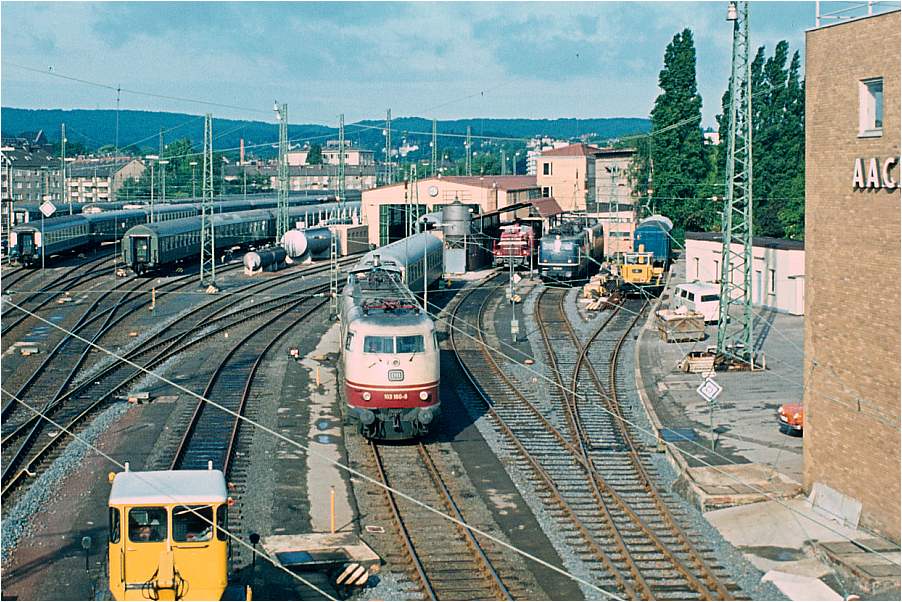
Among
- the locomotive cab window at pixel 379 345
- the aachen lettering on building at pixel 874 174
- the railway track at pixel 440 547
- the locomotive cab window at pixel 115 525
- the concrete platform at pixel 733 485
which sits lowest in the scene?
the railway track at pixel 440 547

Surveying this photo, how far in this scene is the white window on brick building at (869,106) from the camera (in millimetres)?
19656

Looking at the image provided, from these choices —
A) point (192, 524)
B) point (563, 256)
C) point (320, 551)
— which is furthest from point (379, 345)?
point (563, 256)

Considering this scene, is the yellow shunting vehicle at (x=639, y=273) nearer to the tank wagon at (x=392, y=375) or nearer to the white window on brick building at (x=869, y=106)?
the tank wagon at (x=392, y=375)

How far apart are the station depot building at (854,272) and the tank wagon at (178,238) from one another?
3997 centimetres

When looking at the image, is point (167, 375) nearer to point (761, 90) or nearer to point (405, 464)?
point (405, 464)

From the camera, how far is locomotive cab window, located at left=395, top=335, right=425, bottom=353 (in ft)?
79.3

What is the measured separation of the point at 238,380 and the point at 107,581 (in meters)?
15.7

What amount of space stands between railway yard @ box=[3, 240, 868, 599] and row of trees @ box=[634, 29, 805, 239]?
30788mm

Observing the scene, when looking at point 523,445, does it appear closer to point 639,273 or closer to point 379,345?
point 379,345

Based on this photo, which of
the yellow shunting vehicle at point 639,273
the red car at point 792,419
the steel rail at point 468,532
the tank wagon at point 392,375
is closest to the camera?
the steel rail at point 468,532

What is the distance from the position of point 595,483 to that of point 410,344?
199 inches

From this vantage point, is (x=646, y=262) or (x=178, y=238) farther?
(x=178, y=238)

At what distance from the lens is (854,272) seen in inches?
787

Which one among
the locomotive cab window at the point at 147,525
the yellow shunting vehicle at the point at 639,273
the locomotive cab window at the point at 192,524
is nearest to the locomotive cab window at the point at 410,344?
the locomotive cab window at the point at 192,524
